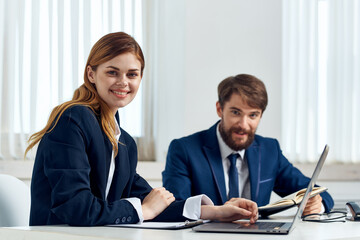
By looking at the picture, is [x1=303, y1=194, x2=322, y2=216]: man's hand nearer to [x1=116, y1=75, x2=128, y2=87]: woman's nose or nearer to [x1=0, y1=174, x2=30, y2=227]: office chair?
[x1=116, y1=75, x2=128, y2=87]: woman's nose

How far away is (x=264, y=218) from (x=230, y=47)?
1938mm

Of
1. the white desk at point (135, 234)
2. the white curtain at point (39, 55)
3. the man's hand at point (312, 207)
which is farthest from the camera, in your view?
the white curtain at point (39, 55)

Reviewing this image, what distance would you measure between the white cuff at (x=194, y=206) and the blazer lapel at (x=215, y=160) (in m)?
0.82

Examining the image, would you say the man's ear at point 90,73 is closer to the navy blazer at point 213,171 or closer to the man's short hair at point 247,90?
the navy blazer at point 213,171

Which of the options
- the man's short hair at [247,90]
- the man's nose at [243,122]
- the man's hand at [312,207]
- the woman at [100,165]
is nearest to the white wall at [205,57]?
the man's short hair at [247,90]

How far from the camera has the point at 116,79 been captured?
173 cm

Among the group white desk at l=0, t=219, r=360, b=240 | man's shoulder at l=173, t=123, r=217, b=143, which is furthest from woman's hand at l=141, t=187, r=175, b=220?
man's shoulder at l=173, t=123, r=217, b=143

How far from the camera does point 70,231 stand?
126cm

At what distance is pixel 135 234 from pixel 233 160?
1.42m

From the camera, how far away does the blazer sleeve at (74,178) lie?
1380 millimetres

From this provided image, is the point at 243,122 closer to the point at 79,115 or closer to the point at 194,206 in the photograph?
the point at 194,206

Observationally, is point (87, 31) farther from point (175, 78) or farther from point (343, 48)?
point (343, 48)

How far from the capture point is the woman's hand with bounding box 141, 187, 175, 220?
1.55m

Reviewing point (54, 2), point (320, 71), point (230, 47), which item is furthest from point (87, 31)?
point (320, 71)
